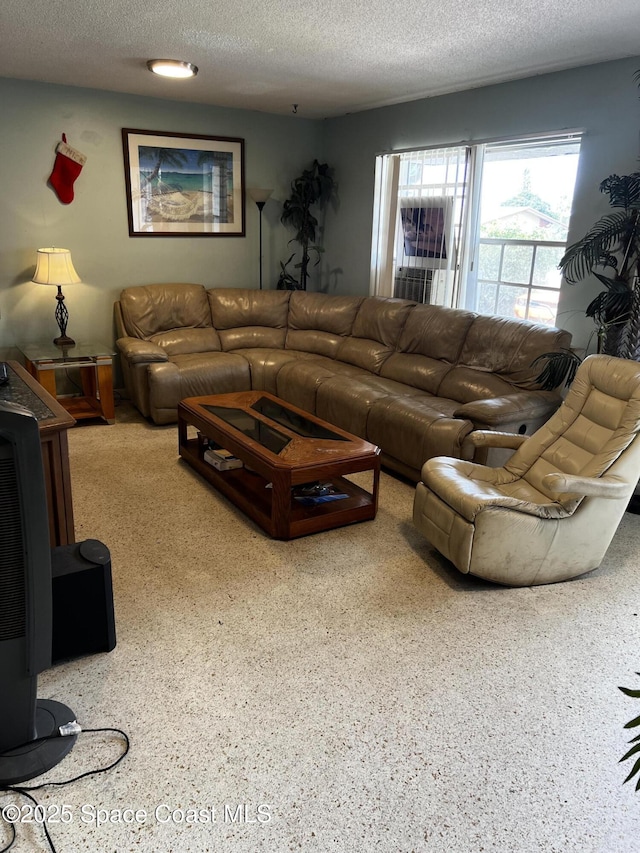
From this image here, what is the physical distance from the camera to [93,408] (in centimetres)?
475

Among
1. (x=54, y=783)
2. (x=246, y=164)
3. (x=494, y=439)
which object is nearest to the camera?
(x=54, y=783)

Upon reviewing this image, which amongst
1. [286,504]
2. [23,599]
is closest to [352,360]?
[286,504]

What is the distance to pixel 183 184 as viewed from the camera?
534 cm

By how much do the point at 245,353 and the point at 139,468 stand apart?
166 centimetres

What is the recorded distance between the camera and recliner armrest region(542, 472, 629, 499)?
2484 mm

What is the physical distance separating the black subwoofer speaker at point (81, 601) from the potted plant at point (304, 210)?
433 centimetres

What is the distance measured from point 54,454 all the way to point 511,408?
7.65ft

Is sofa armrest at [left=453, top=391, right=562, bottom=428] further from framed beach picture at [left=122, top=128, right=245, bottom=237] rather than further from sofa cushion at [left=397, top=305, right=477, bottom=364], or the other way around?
framed beach picture at [left=122, top=128, right=245, bottom=237]

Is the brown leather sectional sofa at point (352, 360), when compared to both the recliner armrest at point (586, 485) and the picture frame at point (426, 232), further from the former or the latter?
the recliner armrest at point (586, 485)

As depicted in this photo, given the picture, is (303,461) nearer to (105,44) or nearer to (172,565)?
(172,565)

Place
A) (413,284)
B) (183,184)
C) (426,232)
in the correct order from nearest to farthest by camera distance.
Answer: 1. (426,232)
2. (413,284)
3. (183,184)

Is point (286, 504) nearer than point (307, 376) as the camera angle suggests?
Yes

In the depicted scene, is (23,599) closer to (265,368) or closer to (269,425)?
(269,425)

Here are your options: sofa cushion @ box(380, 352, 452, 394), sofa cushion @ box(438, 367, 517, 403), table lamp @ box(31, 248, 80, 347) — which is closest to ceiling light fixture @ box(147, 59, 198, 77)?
table lamp @ box(31, 248, 80, 347)
